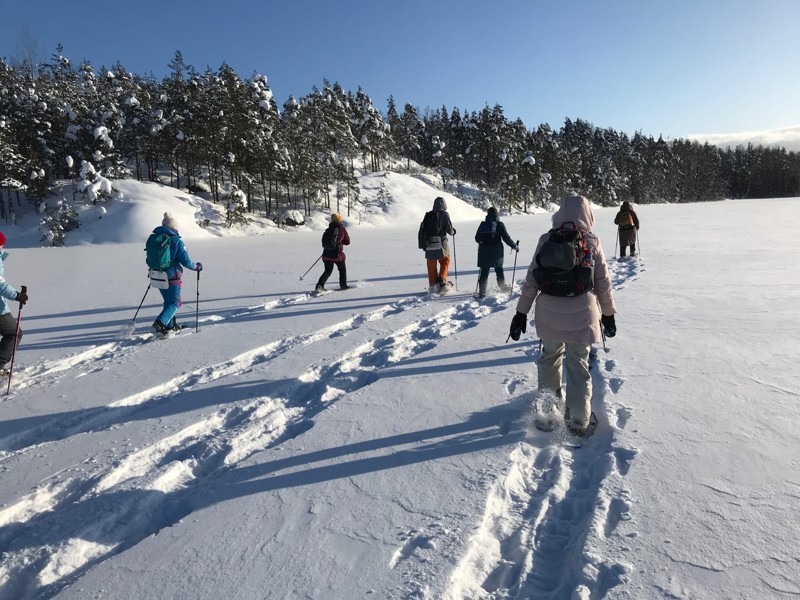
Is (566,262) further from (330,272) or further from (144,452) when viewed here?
(330,272)

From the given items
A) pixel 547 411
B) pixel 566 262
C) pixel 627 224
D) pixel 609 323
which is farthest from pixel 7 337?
pixel 627 224

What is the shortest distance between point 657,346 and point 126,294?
1102cm

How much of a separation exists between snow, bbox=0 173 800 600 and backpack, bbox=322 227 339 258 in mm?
2628

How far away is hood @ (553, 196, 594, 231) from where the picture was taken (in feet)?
11.7

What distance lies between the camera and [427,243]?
372 inches

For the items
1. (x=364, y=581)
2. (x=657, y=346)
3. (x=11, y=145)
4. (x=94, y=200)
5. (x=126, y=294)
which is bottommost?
(x=364, y=581)

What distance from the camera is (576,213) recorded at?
356cm

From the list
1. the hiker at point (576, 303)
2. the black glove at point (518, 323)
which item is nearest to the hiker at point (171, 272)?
the black glove at point (518, 323)

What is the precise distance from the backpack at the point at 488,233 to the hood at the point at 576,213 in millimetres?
5159

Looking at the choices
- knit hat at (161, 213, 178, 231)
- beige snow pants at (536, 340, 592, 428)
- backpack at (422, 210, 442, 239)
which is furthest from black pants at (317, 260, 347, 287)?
beige snow pants at (536, 340, 592, 428)

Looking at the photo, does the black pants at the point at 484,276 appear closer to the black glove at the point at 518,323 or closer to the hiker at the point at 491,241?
the hiker at the point at 491,241

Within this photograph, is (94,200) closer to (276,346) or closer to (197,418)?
(276,346)

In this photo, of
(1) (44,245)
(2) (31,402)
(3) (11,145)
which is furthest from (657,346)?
(3) (11,145)

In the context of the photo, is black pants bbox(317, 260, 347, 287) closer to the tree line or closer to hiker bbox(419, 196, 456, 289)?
hiker bbox(419, 196, 456, 289)
